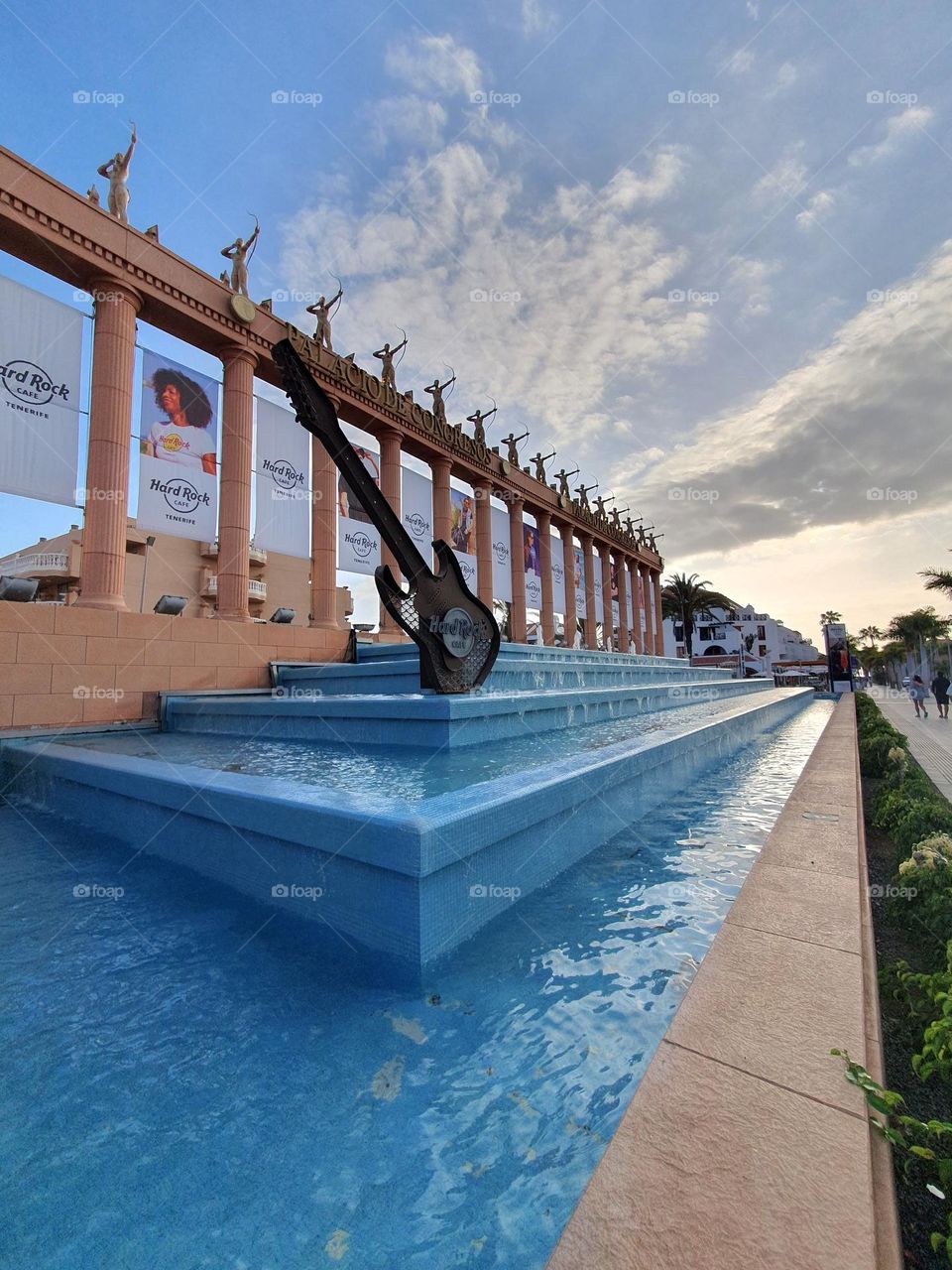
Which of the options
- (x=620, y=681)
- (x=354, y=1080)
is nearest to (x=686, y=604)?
(x=620, y=681)

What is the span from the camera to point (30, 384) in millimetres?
7664

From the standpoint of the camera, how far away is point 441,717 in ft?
16.8

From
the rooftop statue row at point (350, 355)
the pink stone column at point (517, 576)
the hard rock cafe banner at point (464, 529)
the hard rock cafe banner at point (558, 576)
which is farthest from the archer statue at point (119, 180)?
the hard rock cafe banner at point (558, 576)

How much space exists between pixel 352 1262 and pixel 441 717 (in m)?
4.09

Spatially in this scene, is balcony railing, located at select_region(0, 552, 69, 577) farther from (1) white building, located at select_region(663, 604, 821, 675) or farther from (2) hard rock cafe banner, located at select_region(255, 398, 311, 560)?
(1) white building, located at select_region(663, 604, 821, 675)

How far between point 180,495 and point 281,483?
2.30 m

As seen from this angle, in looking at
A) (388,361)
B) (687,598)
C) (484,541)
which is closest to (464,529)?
(484,541)

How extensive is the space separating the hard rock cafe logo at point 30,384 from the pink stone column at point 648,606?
102 ft

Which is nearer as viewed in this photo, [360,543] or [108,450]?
[108,450]

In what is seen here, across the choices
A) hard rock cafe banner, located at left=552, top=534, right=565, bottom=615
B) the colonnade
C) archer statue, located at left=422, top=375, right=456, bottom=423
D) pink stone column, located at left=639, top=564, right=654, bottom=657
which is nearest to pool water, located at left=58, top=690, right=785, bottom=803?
the colonnade

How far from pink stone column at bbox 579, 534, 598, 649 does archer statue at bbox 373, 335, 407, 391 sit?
1397 centimetres

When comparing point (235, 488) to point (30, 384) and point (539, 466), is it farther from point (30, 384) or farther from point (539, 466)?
point (539, 466)

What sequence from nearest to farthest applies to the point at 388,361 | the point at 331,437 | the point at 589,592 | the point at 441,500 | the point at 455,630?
the point at 455,630 < the point at 331,437 < the point at 388,361 < the point at 441,500 < the point at 589,592

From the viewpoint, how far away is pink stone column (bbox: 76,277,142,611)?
8.32 meters
